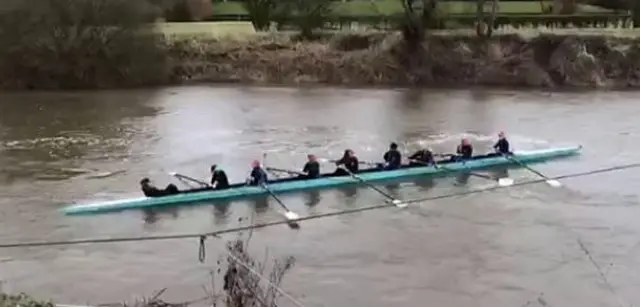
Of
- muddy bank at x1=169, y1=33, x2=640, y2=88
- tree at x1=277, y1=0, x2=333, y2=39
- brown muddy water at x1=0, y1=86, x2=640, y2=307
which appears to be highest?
tree at x1=277, y1=0, x2=333, y2=39

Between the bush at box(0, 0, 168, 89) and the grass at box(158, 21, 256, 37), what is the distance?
228cm

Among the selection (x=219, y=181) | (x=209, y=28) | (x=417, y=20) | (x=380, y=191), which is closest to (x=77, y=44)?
(x=209, y=28)

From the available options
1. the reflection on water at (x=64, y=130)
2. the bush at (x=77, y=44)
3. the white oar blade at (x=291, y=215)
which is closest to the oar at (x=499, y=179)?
the white oar blade at (x=291, y=215)

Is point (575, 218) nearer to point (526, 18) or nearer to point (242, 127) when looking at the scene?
point (242, 127)

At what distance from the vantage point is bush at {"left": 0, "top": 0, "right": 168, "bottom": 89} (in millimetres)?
43469

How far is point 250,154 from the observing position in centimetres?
2992

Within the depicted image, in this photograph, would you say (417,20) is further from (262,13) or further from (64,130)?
(64,130)

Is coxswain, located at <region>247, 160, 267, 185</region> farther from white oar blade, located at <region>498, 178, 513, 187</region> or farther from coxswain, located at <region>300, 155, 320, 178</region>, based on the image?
white oar blade, located at <region>498, 178, 513, 187</region>

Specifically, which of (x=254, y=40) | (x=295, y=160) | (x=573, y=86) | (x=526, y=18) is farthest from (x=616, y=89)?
(x=295, y=160)

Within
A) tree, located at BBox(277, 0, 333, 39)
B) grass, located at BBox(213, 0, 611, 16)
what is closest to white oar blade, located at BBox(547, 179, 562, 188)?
grass, located at BBox(213, 0, 611, 16)

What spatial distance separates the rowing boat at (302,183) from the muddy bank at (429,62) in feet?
61.3

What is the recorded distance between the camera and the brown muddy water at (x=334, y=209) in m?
18.3

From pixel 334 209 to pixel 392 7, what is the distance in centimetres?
3410

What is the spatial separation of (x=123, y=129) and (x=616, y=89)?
82.0 ft
